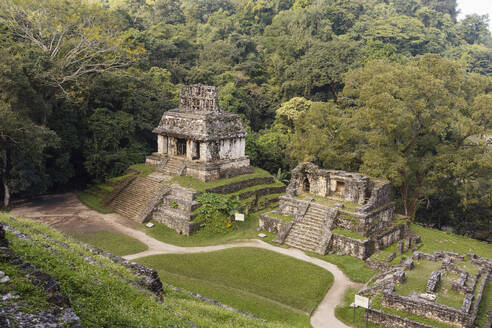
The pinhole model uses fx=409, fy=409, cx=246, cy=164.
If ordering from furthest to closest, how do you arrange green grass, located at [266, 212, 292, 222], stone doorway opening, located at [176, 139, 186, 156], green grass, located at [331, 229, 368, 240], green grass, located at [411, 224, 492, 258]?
stone doorway opening, located at [176, 139, 186, 156], green grass, located at [266, 212, 292, 222], green grass, located at [411, 224, 492, 258], green grass, located at [331, 229, 368, 240]

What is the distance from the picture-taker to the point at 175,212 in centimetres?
2122

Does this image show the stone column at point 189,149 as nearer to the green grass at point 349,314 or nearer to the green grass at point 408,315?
the green grass at point 349,314

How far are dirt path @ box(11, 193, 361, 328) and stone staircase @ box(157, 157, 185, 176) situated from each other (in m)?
3.98

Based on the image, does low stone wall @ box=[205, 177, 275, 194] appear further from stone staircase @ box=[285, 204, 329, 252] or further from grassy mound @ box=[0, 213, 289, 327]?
grassy mound @ box=[0, 213, 289, 327]

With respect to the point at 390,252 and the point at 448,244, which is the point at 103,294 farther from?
the point at 448,244

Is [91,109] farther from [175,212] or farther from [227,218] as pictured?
[227,218]

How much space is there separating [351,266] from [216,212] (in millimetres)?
7469

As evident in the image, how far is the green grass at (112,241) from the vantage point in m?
17.9

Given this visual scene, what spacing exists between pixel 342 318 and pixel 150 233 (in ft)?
35.2

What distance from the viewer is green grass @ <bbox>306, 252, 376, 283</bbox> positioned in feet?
52.7

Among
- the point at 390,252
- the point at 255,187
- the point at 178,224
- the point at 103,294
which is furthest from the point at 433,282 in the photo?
the point at 255,187

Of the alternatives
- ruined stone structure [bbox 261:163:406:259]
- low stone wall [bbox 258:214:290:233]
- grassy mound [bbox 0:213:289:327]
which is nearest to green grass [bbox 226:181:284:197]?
low stone wall [bbox 258:214:290:233]

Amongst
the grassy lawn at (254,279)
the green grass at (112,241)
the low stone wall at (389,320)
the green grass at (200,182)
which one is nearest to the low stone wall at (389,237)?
the grassy lawn at (254,279)

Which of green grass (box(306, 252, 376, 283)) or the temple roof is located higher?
the temple roof
